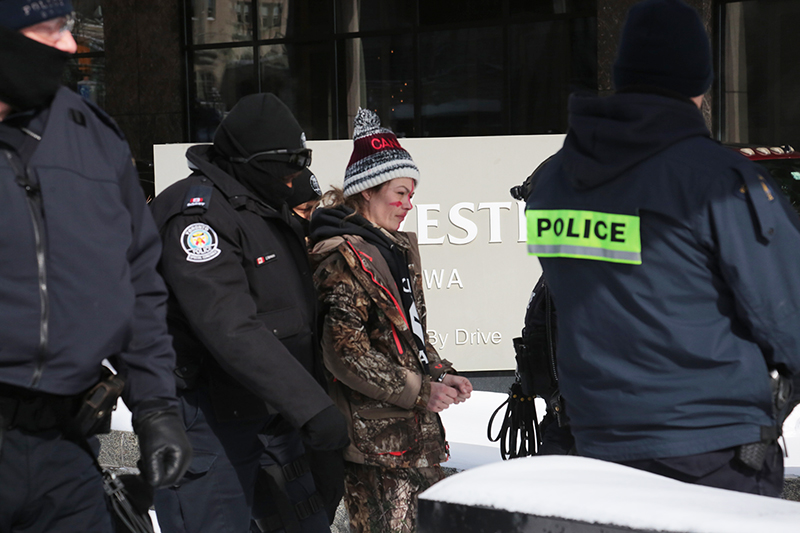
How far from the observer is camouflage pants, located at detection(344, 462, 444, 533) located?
312cm

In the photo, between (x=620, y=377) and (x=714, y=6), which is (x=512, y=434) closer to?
(x=620, y=377)

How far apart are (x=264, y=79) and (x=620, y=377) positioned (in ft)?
41.3

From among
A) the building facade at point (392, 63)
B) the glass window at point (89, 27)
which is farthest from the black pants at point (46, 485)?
the glass window at point (89, 27)

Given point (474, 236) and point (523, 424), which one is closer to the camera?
point (523, 424)

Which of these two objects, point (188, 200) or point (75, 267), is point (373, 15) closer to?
point (188, 200)

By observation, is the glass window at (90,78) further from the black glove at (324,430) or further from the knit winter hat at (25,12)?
the knit winter hat at (25,12)

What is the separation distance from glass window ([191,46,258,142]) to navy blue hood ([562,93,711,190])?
12.0m

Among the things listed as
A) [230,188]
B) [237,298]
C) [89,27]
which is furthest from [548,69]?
[237,298]

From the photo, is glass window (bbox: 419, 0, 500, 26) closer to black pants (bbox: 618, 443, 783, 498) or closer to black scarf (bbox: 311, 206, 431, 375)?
black scarf (bbox: 311, 206, 431, 375)

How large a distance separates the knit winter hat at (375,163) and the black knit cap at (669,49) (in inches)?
52.0

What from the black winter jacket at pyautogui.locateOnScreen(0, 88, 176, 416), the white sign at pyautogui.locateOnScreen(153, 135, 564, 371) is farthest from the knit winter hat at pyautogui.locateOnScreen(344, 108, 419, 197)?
the white sign at pyautogui.locateOnScreen(153, 135, 564, 371)

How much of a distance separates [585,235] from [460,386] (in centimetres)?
126

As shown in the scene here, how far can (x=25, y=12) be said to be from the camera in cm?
189

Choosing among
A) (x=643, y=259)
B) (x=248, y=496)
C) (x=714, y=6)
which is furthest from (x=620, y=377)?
(x=714, y=6)
